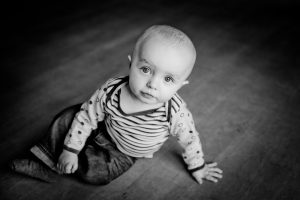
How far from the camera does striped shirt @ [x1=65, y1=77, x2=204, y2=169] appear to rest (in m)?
0.93

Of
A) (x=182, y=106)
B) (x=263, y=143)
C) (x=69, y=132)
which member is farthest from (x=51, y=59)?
(x=263, y=143)

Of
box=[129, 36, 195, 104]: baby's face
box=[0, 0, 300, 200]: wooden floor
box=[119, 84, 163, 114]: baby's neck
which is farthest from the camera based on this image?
box=[0, 0, 300, 200]: wooden floor

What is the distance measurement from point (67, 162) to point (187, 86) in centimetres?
77

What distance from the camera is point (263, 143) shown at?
4.09ft

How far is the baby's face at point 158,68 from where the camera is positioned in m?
0.76

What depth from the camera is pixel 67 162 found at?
96 centimetres

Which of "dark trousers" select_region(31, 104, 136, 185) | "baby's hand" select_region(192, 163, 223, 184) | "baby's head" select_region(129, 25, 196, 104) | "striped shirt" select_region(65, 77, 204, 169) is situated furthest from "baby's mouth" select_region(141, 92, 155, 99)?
"baby's hand" select_region(192, 163, 223, 184)

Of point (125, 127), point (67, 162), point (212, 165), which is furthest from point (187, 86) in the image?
point (67, 162)

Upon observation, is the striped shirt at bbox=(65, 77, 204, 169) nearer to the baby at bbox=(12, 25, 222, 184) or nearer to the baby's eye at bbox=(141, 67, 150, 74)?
the baby at bbox=(12, 25, 222, 184)

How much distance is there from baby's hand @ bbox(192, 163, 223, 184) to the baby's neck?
32cm

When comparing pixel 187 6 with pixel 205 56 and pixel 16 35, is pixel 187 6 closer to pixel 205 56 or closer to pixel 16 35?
pixel 205 56

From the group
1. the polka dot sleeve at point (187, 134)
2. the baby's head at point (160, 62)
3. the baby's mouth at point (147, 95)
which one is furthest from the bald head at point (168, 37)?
the polka dot sleeve at point (187, 134)

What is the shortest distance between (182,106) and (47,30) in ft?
4.45

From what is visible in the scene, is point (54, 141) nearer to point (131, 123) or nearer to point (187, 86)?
point (131, 123)
